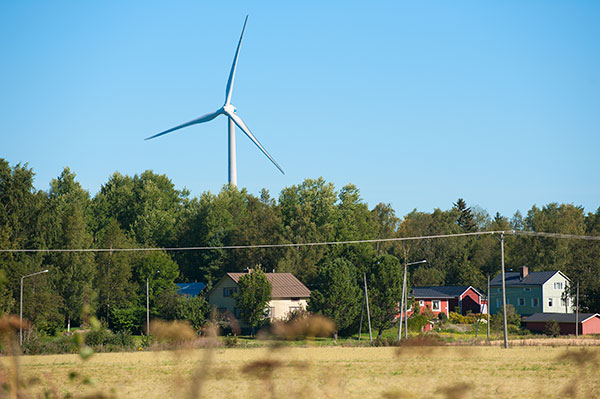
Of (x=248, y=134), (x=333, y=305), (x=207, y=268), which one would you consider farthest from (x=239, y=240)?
(x=333, y=305)

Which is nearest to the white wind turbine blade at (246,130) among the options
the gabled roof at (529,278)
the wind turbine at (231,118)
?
the wind turbine at (231,118)

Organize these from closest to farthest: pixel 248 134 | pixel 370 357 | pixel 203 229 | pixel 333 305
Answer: pixel 370 357
pixel 333 305
pixel 248 134
pixel 203 229

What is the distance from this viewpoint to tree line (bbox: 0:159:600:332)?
71.3 meters

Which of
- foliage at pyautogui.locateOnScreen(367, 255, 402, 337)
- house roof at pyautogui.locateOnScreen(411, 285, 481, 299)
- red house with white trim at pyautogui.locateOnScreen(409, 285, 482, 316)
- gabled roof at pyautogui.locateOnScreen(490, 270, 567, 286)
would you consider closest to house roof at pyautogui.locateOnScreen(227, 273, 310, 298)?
foliage at pyautogui.locateOnScreen(367, 255, 402, 337)

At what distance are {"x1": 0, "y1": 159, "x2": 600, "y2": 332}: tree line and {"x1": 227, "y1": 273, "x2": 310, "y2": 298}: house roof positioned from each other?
2.25m

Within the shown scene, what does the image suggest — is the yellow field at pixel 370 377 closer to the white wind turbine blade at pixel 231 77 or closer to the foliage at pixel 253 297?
the foliage at pixel 253 297

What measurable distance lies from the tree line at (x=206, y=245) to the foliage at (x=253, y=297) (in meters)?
3.54

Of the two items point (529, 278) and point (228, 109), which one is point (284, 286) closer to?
point (228, 109)

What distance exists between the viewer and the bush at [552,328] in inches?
2880

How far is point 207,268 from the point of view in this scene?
9381cm

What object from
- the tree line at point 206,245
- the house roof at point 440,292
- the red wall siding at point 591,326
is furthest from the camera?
the house roof at point 440,292

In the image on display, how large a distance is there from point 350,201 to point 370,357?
7015cm

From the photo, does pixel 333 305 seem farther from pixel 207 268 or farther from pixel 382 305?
pixel 207 268

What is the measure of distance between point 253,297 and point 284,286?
8.17 m
